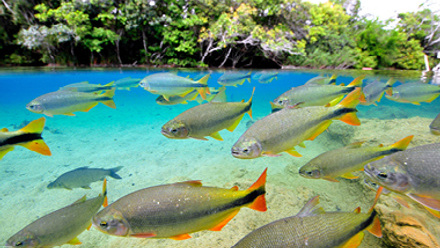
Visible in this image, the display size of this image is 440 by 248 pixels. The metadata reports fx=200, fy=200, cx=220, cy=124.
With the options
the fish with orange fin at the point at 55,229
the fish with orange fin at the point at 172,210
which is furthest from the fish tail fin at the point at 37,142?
the fish with orange fin at the point at 172,210

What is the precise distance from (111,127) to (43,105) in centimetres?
1056

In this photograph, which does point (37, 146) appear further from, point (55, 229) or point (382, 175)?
point (382, 175)

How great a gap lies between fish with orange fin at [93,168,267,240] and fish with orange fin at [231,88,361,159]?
0.93 feet

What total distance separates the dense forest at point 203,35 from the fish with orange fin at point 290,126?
16.6 metres

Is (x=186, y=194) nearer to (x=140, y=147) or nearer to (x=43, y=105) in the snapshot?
(x=43, y=105)

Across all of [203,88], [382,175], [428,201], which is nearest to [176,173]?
[203,88]

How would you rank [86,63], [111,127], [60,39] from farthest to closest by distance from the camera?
[86,63] < [60,39] < [111,127]

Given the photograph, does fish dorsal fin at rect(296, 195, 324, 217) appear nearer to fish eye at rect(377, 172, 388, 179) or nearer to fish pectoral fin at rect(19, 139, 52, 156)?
fish eye at rect(377, 172, 388, 179)

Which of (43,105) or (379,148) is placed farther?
(43,105)

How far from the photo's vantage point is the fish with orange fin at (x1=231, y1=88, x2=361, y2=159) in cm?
149

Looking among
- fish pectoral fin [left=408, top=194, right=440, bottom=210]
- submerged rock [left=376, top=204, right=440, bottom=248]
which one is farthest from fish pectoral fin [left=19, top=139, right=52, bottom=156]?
submerged rock [left=376, top=204, right=440, bottom=248]

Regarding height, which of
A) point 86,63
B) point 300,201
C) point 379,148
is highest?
point 86,63

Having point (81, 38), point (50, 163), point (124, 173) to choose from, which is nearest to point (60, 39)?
point (81, 38)

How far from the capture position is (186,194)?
128 cm
